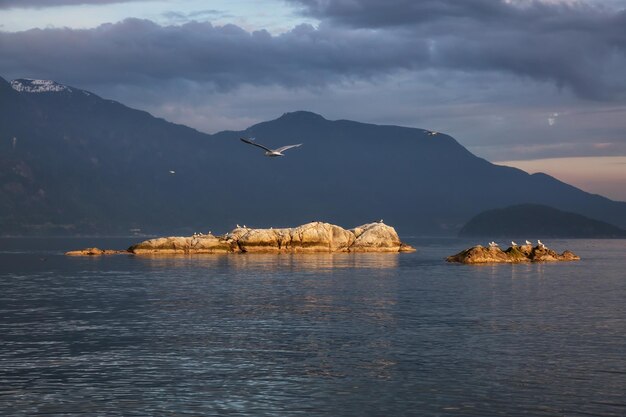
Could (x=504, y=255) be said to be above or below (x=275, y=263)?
above

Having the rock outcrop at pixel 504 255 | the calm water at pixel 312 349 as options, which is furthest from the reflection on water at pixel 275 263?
the calm water at pixel 312 349

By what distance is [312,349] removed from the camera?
45.5m

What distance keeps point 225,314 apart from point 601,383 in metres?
32.4

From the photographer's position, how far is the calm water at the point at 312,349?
107ft

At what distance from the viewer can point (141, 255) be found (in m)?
160

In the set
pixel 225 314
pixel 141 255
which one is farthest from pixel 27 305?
pixel 141 255

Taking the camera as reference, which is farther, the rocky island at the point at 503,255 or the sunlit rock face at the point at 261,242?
the sunlit rock face at the point at 261,242

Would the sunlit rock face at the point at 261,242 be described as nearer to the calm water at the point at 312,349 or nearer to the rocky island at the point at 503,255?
the rocky island at the point at 503,255

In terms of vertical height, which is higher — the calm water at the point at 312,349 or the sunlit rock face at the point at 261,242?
the sunlit rock face at the point at 261,242

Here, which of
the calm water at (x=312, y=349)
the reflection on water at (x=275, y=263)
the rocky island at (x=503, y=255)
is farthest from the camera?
the rocky island at (x=503, y=255)

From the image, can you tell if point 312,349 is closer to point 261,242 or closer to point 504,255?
point 504,255

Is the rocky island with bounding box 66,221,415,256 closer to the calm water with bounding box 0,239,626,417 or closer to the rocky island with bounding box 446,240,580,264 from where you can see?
the rocky island with bounding box 446,240,580,264

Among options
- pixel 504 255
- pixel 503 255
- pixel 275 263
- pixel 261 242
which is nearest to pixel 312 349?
pixel 275 263

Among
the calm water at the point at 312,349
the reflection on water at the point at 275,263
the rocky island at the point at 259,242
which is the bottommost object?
the calm water at the point at 312,349
